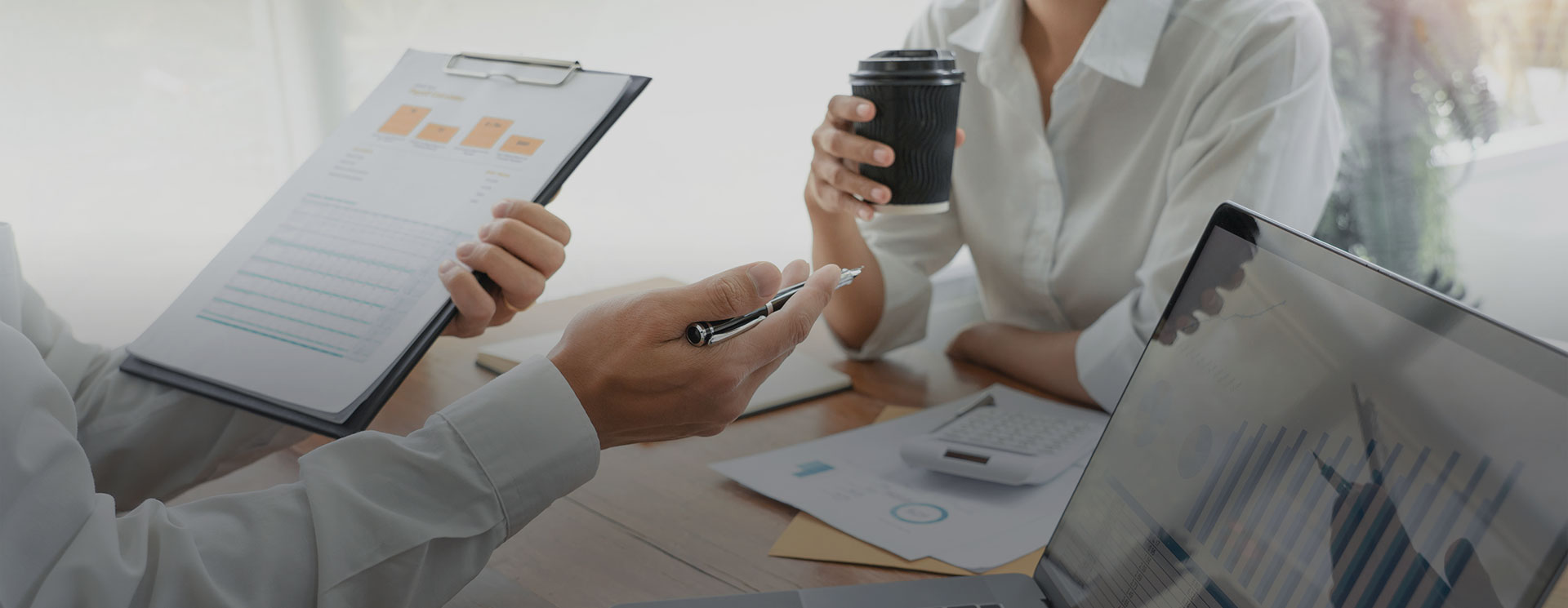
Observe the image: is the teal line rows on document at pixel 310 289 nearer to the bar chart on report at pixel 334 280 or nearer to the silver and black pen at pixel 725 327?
the bar chart on report at pixel 334 280

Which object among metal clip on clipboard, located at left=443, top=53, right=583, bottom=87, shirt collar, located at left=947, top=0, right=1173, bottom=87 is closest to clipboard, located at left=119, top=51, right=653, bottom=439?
metal clip on clipboard, located at left=443, top=53, right=583, bottom=87

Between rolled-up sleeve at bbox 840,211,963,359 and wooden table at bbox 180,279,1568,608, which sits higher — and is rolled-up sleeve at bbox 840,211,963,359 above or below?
above

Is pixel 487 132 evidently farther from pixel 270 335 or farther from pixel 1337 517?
pixel 1337 517

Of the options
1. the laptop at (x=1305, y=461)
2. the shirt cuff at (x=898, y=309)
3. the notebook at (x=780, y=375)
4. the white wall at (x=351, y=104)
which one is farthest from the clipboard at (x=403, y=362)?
the white wall at (x=351, y=104)

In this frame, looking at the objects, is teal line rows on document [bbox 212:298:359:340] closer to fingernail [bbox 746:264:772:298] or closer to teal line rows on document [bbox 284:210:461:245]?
teal line rows on document [bbox 284:210:461:245]

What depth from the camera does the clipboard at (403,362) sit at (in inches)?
30.5

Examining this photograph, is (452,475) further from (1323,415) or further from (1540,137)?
(1540,137)

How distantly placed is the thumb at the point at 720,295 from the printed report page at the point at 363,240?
0.84 feet

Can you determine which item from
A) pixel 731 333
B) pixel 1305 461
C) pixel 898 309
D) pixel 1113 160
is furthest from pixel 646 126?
pixel 1305 461

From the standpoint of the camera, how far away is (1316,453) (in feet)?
1.49

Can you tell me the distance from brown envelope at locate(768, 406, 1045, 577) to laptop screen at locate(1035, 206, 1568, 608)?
0.16 feet

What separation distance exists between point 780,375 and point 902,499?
1.03 ft

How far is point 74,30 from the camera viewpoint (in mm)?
1356

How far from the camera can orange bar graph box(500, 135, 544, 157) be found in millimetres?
871
